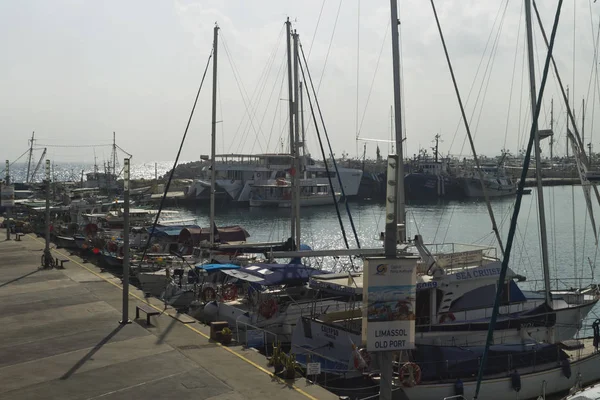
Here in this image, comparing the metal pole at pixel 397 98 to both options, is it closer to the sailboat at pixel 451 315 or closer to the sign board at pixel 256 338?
the sailboat at pixel 451 315

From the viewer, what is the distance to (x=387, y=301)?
995 centimetres

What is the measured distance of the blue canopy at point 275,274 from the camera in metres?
23.3

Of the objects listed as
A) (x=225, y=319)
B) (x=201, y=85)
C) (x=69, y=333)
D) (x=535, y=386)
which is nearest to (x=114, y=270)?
(x=201, y=85)

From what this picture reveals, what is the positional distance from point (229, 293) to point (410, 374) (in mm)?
10526

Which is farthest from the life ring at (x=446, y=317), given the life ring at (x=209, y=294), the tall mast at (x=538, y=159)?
the life ring at (x=209, y=294)

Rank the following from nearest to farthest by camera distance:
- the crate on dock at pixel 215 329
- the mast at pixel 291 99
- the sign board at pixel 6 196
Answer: the crate on dock at pixel 215 329 < the mast at pixel 291 99 < the sign board at pixel 6 196

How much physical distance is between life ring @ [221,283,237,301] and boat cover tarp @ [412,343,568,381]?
9.05 meters

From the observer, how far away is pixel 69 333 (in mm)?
19969

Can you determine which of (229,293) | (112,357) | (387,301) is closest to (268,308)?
(229,293)

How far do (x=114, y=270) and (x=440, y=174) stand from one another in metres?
92.8

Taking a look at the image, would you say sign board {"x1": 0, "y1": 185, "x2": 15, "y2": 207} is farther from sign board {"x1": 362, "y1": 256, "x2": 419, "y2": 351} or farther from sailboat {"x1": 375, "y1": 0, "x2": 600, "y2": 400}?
sign board {"x1": 362, "y1": 256, "x2": 419, "y2": 351}

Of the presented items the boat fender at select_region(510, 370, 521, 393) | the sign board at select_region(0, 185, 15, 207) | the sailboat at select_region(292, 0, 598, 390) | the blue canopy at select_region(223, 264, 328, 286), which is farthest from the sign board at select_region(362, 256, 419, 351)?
the sign board at select_region(0, 185, 15, 207)

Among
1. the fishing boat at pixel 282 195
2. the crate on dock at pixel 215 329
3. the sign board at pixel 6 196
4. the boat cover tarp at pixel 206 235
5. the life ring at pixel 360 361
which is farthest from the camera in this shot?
the fishing boat at pixel 282 195

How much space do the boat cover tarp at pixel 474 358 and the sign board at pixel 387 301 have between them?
8258 mm
